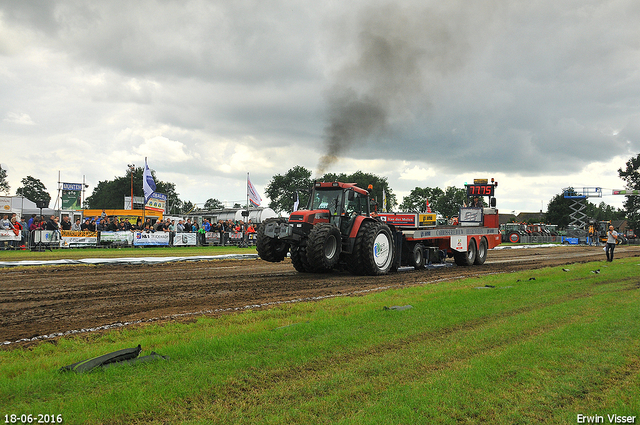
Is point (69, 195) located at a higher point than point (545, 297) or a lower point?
higher

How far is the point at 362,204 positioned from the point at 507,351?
30.7 ft

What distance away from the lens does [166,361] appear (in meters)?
4.60

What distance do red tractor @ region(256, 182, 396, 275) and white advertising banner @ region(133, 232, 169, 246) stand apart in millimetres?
16114

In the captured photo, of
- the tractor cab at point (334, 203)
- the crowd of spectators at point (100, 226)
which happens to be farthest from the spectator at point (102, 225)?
the tractor cab at point (334, 203)

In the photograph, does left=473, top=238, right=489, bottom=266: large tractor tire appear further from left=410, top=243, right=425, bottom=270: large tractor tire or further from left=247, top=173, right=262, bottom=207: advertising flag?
left=247, top=173, right=262, bottom=207: advertising flag

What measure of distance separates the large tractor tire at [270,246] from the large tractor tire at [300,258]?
323mm

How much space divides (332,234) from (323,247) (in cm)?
60

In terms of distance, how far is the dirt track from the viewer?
7.08 m

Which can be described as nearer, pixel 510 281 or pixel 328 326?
pixel 328 326

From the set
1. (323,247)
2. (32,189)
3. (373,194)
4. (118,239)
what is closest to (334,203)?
(323,247)

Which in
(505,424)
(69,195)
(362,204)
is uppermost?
(69,195)

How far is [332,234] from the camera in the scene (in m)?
12.5

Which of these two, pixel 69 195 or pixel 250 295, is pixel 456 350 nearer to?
pixel 250 295

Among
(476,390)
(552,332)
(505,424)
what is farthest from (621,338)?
(505,424)
